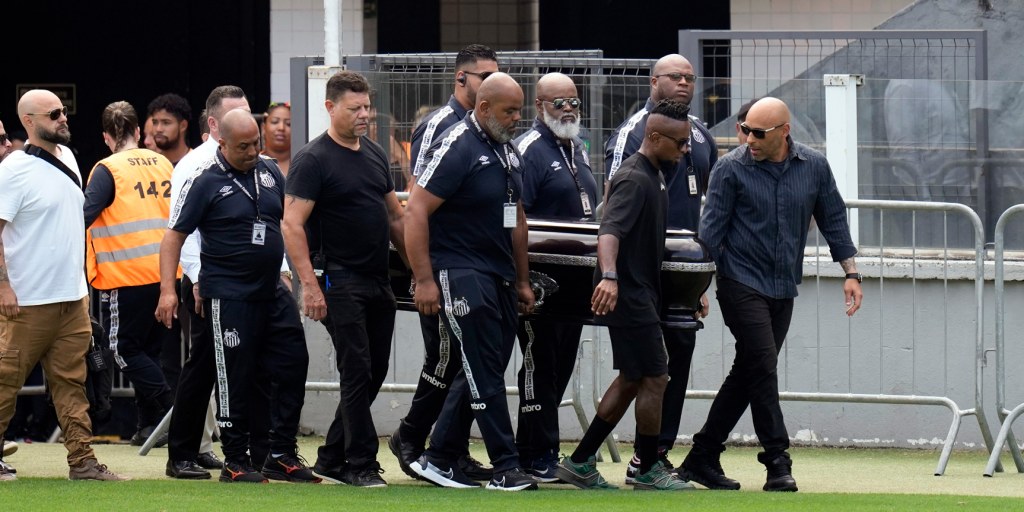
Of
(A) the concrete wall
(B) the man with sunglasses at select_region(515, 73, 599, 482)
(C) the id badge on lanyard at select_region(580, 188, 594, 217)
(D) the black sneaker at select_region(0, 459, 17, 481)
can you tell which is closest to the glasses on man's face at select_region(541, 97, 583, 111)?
(B) the man with sunglasses at select_region(515, 73, 599, 482)

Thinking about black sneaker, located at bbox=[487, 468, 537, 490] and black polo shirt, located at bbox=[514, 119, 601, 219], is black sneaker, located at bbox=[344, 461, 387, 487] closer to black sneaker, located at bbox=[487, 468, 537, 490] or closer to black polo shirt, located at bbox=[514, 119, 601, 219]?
black sneaker, located at bbox=[487, 468, 537, 490]

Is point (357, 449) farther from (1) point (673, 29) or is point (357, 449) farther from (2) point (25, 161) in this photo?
(1) point (673, 29)

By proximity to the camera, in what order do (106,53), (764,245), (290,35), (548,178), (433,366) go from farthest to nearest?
(106,53) < (290,35) < (548,178) < (433,366) < (764,245)

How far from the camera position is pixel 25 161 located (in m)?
8.12

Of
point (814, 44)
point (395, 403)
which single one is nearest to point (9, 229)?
point (395, 403)

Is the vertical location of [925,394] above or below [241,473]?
above

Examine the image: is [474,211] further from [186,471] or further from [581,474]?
[186,471]

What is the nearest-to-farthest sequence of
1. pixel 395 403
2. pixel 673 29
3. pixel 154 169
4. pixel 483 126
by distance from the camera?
1. pixel 483 126
2. pixel 154 169
3. pixel 395 403
4. pixel 673 29

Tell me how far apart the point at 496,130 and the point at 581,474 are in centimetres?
173

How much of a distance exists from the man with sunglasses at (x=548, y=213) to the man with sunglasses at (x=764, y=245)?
733mm

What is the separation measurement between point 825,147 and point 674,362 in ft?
8.15

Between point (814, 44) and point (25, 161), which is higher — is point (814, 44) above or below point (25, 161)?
above

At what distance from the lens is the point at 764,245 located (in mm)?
8070

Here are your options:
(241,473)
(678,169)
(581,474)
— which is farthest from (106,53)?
(581,474)
